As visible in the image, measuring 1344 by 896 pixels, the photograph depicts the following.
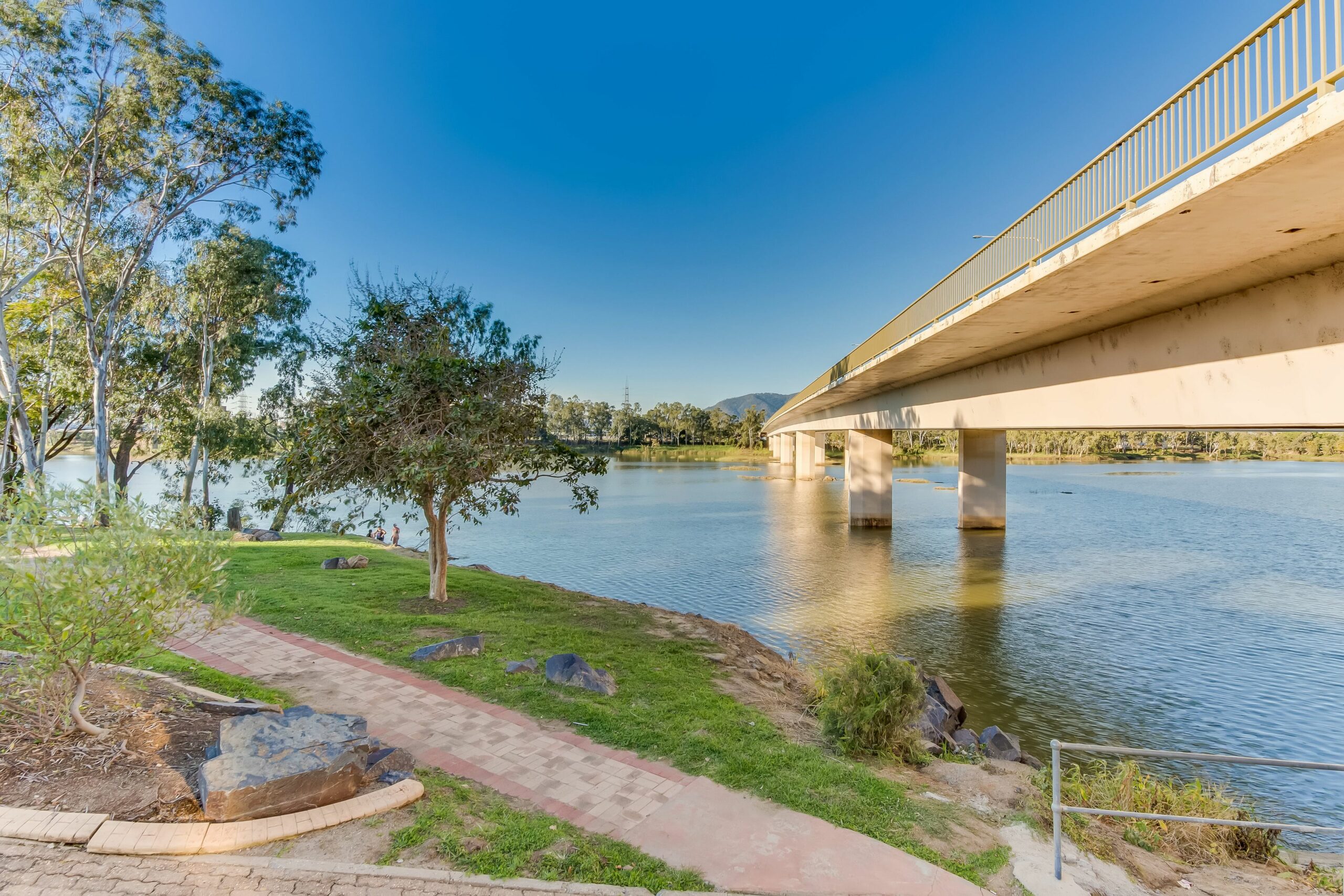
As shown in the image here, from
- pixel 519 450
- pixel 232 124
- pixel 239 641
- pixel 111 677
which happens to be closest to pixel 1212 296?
pixel 519 450

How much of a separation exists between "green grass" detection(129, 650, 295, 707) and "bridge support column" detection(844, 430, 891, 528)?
25.8 meters

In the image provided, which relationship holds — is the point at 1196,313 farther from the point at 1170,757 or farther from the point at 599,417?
the point at 599,417

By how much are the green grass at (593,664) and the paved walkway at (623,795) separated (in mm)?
227

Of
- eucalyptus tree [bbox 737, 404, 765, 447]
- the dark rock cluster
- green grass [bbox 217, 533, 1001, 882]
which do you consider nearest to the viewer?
green grass [bbox 217, 533, 1001, 882]

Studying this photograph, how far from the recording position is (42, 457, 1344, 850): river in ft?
29.6

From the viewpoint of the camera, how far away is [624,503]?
38812 millimetres

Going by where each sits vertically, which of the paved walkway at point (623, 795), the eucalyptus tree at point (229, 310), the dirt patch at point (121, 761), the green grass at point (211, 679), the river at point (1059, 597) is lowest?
the river at point (1059, 597)

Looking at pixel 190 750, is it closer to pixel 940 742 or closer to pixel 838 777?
pixel 838 777

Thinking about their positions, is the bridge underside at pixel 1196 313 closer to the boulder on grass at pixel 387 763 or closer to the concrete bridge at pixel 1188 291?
the concrete bridge at pixel 1188 291

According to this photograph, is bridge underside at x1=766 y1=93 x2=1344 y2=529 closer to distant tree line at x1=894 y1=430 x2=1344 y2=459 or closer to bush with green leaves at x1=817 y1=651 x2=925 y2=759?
bush with green leaves at x1=817 y1=651 x2=925 y2=759

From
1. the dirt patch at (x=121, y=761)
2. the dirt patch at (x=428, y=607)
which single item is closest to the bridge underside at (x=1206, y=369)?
the dirt patch at (x=121, y=761)

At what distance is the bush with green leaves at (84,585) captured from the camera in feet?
15.1

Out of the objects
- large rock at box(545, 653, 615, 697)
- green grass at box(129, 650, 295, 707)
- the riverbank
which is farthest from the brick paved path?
large rock at box(545, 653, 615, 697)

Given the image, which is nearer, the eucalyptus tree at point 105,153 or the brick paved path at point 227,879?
the brick paved path at point 227,879
